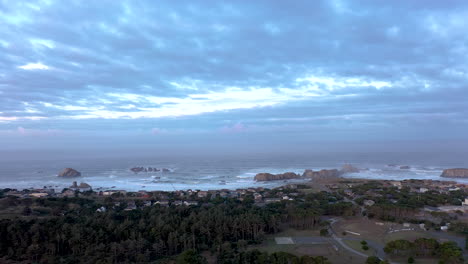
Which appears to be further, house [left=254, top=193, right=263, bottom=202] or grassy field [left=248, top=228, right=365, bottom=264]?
house [left=254, top=193, right=263, bottom=202]

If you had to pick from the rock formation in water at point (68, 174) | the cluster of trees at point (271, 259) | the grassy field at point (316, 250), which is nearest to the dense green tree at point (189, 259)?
the cluster of trees at point (271, 259)

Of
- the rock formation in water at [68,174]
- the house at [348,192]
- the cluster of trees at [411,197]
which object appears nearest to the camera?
the cluster of trees at [411,197]

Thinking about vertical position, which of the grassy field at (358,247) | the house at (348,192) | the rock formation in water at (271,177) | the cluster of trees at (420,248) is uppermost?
the rock formation in water at (271,177)

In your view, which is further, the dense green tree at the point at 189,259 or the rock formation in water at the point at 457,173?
the rock formation in water at the point at 457,173


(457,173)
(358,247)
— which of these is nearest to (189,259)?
(358,247)

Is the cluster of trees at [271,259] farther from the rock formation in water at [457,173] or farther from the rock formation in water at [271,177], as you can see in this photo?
the rock formation in water at [457,173]

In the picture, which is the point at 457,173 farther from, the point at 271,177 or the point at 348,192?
the point at 271,177

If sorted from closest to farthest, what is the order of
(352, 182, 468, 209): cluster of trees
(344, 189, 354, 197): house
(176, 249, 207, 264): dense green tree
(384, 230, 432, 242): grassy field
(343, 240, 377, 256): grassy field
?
(176, 249, 207, 264): dense green tree, (343, 240, 377, 256): grassy field, (384, 230, 432, 242): grassy field, (352, 182, 468, 209): cluster of trees, (344, 189, 354, 197): house

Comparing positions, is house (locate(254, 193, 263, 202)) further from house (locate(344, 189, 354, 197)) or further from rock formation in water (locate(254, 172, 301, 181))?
rock formation in water (locate(254, 172, 301, 181))

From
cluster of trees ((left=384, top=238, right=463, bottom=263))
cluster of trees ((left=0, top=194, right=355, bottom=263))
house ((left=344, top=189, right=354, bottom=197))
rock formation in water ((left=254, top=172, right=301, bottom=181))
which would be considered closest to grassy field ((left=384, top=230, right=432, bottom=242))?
cluster of trees ((left=384, top=238, right=463, bottom=263))
